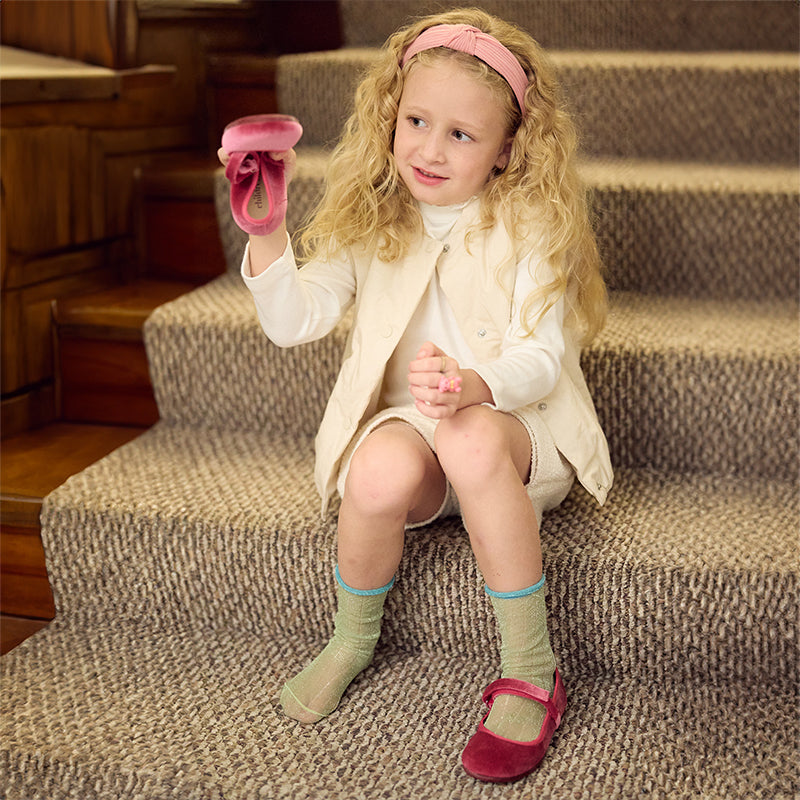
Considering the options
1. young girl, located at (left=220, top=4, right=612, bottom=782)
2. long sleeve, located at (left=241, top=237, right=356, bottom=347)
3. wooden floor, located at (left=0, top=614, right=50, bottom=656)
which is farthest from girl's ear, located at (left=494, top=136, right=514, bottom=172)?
wooden floor, located at (left=0, top=614, right=50, bottom=656)

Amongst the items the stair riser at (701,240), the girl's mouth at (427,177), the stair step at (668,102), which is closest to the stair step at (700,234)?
the stair riser at (701,240)

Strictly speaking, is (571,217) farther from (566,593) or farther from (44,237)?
(44,237)

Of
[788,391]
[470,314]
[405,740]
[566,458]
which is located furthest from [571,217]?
[405,740]

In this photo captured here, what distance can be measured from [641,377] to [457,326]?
29 centimetres

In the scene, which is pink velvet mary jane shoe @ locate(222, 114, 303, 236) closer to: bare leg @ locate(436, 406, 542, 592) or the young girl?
the young girl

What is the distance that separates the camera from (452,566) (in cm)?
107

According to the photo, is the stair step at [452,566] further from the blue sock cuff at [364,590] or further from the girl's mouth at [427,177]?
the girl's mouth at [427,177]

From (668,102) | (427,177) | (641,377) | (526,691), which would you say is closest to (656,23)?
(668,102)

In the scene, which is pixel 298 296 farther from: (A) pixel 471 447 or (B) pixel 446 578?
(B) pixel 446 578

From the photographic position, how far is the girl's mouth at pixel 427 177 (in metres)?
1.03

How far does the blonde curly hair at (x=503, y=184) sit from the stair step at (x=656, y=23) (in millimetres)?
932

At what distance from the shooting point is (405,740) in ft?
3.16

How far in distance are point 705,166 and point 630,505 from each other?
0.76 m

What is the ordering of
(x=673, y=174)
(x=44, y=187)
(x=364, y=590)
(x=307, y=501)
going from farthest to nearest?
(x=673, y=174)
(x=44, y=187)
(x=307, y=501)
(x=364, y=590)
